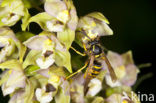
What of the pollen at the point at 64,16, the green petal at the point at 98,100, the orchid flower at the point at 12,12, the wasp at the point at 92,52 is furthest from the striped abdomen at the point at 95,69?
the orchid flower at the point at 12,12

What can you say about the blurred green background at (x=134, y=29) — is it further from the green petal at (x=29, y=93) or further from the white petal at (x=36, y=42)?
the green petal at (x=29, y=93)

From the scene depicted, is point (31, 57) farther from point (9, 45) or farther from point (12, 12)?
point (12, 12)

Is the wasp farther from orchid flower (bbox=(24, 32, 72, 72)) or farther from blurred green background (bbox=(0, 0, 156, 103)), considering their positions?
blurred green background (bbox=(0, 0, 156, 103))

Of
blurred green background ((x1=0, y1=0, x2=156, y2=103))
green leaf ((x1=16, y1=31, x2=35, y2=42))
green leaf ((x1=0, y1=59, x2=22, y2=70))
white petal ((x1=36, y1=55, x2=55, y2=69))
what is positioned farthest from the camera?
blurred green background ((x1=0, y1=0, x2=156, y2=103))

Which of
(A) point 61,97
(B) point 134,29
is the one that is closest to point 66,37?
(A) point 61,97

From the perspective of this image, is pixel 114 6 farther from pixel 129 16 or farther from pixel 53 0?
pixel 53 0

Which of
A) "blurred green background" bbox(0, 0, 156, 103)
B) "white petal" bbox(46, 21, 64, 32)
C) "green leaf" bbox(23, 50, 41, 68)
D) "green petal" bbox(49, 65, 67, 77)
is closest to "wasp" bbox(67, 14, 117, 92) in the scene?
"green petal" bbox(49, 65, 67, 77)
